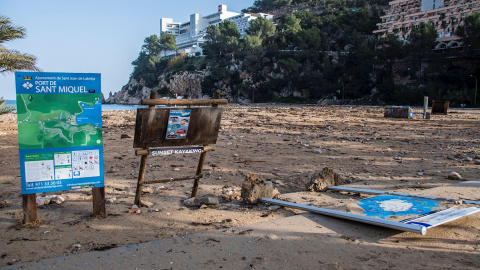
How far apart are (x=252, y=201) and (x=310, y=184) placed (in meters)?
1.09

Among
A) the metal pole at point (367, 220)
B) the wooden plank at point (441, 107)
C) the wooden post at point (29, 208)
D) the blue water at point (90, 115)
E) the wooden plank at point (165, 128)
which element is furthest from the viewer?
the wooden plank at point (441, 107)

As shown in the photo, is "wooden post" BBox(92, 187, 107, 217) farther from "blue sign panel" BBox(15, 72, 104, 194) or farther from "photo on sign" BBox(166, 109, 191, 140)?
"photo on sign" BBox(166, 109, 191, 140)

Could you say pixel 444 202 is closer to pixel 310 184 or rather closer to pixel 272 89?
pixel 310 184

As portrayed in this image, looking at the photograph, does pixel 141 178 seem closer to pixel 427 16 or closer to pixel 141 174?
pixel 141 174

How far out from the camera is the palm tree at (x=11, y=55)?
37.2ft

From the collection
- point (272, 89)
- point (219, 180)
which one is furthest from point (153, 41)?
point (219, 180)

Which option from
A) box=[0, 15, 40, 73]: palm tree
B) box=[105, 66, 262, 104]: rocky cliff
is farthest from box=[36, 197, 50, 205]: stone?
box=[105, 66, 262, 104]: rocky cliff

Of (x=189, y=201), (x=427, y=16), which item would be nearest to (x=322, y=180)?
(x=189, y=201)

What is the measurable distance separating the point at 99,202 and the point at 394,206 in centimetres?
320

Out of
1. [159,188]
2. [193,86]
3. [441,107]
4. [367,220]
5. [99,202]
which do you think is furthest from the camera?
[193,86]

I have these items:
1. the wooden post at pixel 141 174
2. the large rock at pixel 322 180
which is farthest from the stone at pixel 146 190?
the large rock at pixel 322 180

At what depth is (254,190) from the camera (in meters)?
4.23

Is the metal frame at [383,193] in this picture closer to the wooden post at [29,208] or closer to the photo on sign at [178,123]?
the photo on sign at [178,123]

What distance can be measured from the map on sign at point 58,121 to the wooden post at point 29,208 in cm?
51
